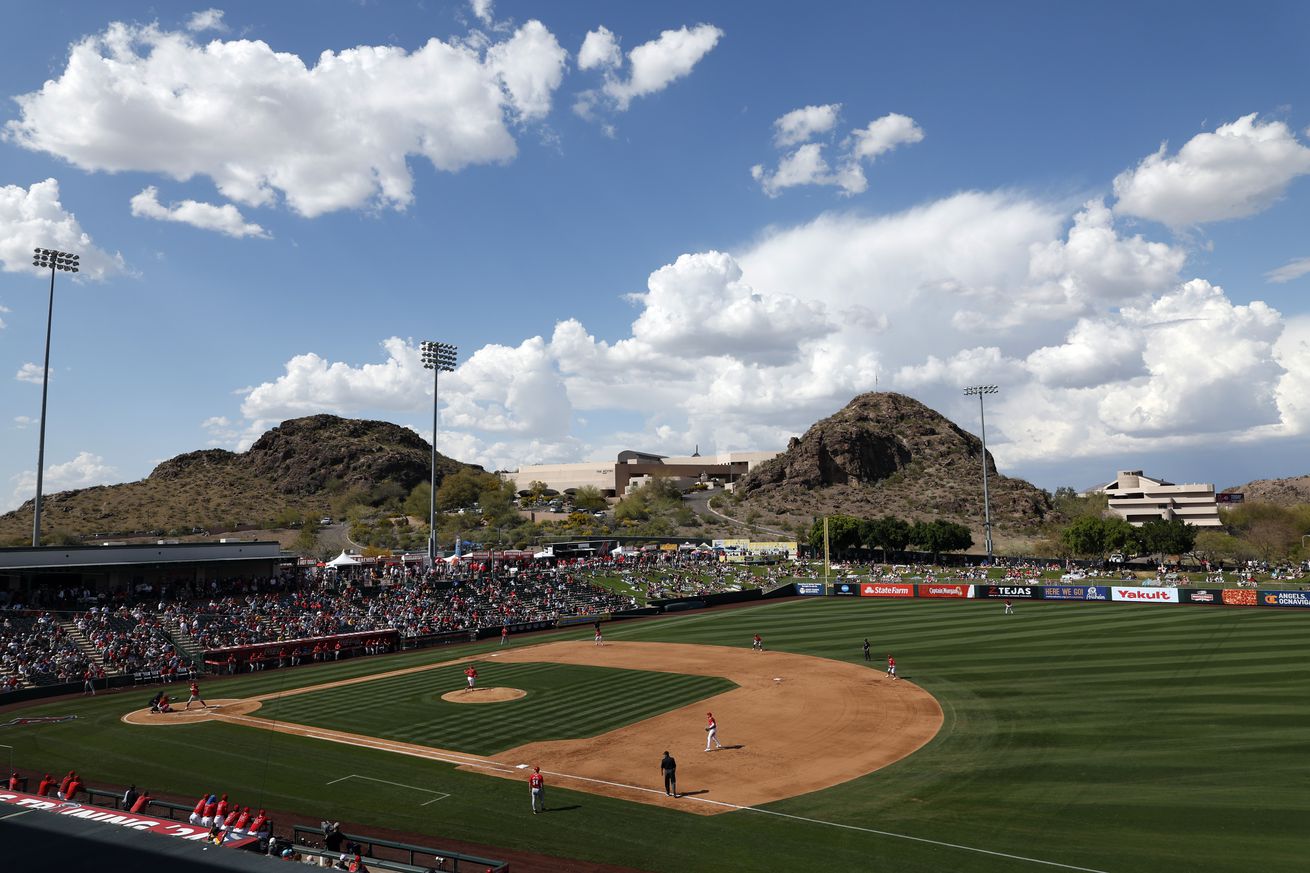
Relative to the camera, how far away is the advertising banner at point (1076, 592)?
209 ft

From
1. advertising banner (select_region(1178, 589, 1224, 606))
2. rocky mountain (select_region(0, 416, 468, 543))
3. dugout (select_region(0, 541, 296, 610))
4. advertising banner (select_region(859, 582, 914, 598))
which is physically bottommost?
advertising banner (select_region(859, 582, 914, 598))

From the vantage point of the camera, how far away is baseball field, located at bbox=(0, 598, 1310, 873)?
18500 millimetres

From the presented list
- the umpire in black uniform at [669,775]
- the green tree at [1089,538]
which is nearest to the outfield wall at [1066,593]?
the green tree at [1089,538]

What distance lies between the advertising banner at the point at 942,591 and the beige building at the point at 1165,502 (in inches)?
5089

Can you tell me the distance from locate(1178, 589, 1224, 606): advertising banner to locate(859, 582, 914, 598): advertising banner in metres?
20.7

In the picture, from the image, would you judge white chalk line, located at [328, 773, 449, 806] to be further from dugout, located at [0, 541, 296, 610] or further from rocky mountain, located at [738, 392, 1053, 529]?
rocky mountain, located at [738, 392, 1053, 529]

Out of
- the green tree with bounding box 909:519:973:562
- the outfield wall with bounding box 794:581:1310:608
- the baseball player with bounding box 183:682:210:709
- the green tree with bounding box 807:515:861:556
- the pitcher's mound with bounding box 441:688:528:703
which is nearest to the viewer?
the baseball player with bounding box 183:682:210:709

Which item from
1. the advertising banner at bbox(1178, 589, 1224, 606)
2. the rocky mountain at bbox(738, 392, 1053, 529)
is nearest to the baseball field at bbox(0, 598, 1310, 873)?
the advertising banner at bbox(1178, 589, 1224, 606)

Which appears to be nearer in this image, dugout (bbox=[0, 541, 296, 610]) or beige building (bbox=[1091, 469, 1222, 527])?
dugout (bbox=[0, 541, 296, 610])

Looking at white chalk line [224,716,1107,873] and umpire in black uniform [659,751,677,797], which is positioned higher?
umpire in black uniform [659,751,677,797]

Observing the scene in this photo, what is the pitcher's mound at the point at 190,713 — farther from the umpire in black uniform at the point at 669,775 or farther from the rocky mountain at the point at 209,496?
the rocky mountain at the point at 209,496

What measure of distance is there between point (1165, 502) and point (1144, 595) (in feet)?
466

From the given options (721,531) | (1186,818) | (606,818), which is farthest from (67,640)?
(721,531)

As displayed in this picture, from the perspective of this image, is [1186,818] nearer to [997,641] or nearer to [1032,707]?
[1032,707]
